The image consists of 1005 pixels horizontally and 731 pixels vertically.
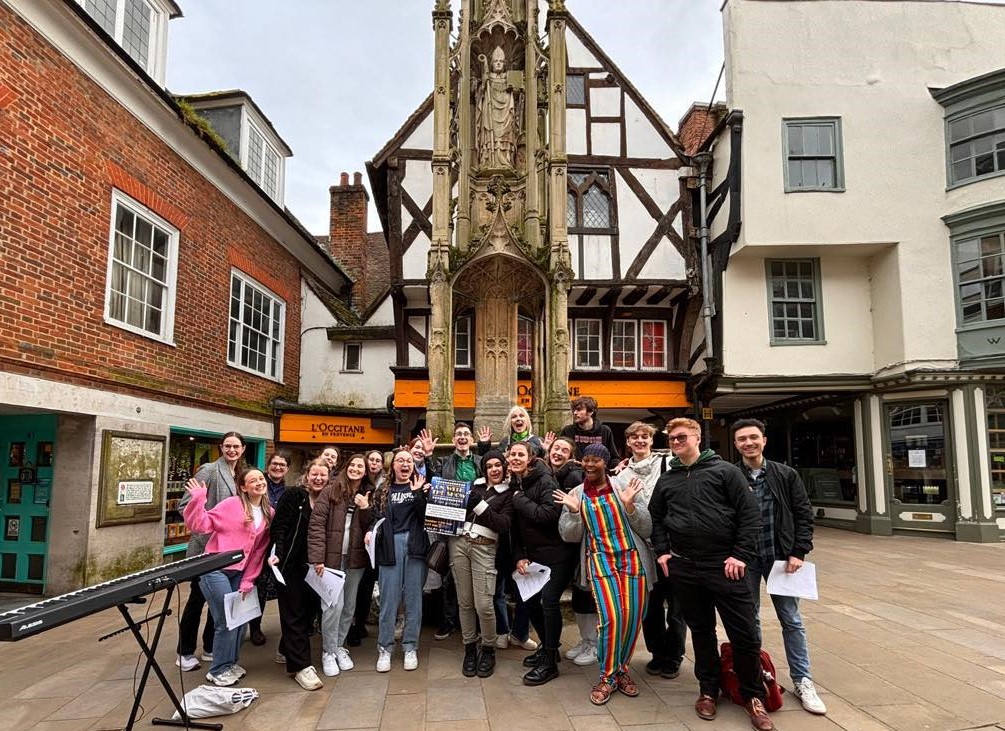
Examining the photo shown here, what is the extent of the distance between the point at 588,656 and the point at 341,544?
2.01 metres

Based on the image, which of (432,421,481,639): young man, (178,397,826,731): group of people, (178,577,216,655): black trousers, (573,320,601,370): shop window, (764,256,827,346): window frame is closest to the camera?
(178,397,826,731): group of people

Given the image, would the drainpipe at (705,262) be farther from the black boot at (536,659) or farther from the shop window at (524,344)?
the black boot at (536,659)

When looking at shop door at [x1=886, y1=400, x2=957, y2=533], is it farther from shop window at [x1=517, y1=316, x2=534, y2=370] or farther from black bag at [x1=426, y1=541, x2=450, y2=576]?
black bag at [x1=426, y1=541, x2=450, y2=576]

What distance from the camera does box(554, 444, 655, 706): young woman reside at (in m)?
3.83

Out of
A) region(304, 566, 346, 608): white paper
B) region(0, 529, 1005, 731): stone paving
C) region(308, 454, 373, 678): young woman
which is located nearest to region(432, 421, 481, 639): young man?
region(0, 529, 1005, 731): stone paving

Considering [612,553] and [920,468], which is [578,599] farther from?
[920,468]

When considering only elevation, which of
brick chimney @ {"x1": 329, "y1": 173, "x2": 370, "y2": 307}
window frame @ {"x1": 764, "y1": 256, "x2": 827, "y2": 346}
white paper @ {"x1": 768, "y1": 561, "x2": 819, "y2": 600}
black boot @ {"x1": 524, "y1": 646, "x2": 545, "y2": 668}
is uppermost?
brick chimney @ {"x1": 329, "y1": 173, "x2": 370, "y2": 307}

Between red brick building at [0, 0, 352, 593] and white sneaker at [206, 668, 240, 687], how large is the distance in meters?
4.11

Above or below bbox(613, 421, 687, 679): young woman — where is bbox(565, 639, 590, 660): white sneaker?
below

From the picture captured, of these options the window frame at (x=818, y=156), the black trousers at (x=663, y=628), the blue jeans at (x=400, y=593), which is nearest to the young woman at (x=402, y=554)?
the blue jeans at (x=400, y=593)

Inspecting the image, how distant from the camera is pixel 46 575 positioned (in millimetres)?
7008

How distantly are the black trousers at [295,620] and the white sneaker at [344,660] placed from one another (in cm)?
27

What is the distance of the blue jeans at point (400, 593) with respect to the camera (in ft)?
14.4

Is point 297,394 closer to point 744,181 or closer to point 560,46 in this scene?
point 560,46
